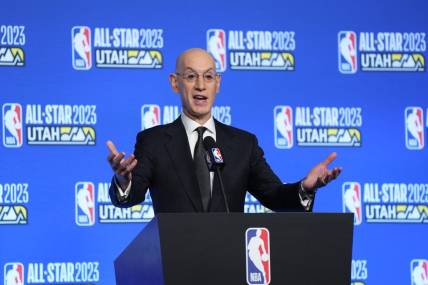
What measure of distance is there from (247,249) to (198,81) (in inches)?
41.0

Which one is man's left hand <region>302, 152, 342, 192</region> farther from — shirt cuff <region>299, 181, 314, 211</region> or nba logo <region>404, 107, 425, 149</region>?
nba logo <region>404, 107, 425, 149</region>

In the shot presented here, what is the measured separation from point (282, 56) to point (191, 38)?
562mm

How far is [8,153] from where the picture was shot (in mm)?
4504

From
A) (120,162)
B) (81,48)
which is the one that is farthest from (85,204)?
(120,162)

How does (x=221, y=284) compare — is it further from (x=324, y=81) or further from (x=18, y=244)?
(x=324, y=81)

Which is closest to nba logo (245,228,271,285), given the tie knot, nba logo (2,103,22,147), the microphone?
the microphone

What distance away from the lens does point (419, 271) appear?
4.89 meters

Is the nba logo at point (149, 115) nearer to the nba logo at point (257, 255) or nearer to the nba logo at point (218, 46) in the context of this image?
the nba logo at point (218, 46)

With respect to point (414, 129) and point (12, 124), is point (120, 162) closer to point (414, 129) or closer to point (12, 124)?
point (12, 124)

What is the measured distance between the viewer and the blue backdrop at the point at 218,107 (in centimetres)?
452

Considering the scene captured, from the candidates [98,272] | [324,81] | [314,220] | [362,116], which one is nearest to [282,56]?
[324,81]

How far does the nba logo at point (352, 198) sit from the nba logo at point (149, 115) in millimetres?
1199

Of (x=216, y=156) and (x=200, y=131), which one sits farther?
(x=200, y=131)

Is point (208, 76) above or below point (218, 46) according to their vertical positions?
below
